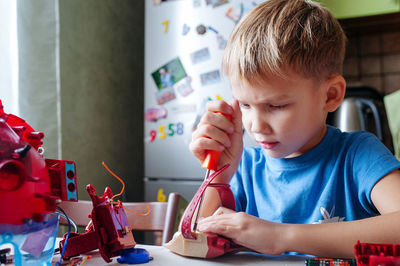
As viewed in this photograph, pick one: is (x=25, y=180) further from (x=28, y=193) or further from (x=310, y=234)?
(x=310, y=234)

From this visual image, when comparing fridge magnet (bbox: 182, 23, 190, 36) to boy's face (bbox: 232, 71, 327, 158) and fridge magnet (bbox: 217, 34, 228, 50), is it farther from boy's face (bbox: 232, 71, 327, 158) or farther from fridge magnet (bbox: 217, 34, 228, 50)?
boy's face (bbox: 232, 71, 327, 158)

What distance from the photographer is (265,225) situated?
0.60m

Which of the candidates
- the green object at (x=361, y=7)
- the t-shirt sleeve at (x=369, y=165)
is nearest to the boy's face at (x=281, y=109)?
the t-shirt sleeve at (x=369, y=165)

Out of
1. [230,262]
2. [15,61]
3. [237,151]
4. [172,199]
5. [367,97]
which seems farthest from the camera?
[367,97]

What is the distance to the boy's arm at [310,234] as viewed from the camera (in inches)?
22.9

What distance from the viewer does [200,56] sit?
79.0 inches

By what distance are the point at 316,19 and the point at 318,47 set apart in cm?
6

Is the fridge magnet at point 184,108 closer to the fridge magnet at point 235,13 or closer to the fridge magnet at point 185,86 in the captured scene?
the fridge magnet at point 185,86

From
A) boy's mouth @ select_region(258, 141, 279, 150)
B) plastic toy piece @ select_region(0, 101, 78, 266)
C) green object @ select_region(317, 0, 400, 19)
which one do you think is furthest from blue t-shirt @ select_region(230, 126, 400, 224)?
green object @ select_region(317, 0, 400, 19)

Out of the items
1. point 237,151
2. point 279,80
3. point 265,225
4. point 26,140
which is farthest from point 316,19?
point 26,140

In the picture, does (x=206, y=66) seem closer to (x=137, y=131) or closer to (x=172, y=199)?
(x=137, y=131)

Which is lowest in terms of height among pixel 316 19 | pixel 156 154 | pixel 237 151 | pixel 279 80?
pixel 156 154

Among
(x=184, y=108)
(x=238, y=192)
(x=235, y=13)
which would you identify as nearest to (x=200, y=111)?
(x=184, y=108)

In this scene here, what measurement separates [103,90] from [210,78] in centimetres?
61
